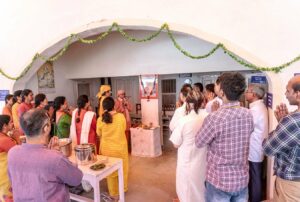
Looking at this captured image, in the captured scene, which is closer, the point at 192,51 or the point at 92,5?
the point at 92,5

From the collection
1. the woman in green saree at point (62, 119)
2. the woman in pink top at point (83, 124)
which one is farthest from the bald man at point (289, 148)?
the woman in green saree at point (62, 119)

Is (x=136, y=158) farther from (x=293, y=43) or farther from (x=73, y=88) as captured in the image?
(x=293, y=43)

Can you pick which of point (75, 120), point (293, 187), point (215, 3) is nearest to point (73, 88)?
point (75, 120)

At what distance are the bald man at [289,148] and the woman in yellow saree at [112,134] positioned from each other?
1.81 meters

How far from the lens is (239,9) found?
2.35 meters

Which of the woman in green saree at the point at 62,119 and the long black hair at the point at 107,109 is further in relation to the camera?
the woman in green saree at the point at 62,119

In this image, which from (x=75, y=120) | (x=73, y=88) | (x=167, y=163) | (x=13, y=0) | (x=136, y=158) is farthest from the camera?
(x=73, y=88)

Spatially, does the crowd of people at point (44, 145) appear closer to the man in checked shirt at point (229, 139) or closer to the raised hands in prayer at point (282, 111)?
the man in checked shirt at point (229, 139)

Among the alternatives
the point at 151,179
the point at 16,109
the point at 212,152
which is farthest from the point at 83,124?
the point at 212,152

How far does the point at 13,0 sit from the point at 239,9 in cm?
384

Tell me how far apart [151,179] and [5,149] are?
87.9 inches

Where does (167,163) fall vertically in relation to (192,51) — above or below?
below

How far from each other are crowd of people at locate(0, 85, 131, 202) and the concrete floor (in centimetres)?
37

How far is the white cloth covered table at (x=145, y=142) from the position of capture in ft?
15.0
